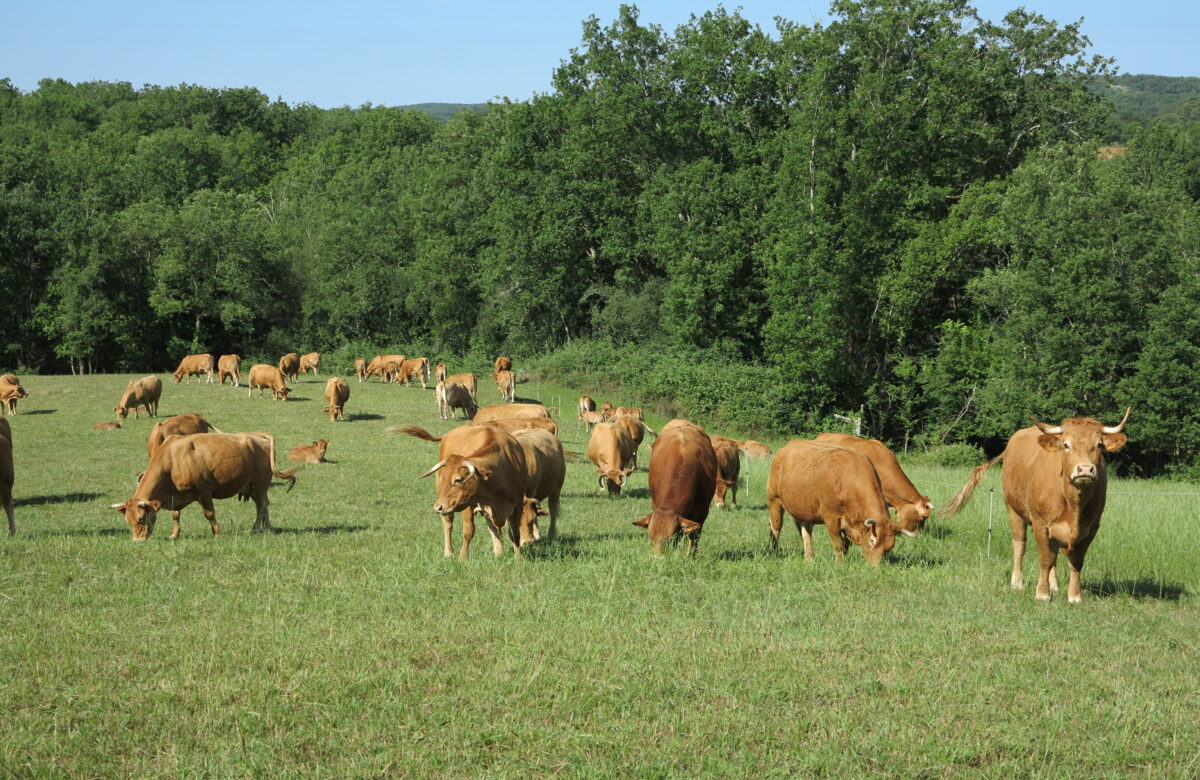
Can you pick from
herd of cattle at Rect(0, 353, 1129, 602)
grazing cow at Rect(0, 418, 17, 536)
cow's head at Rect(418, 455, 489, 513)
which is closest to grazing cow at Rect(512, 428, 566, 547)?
herd of cattle at Rect(0, 353, 1129, 602)

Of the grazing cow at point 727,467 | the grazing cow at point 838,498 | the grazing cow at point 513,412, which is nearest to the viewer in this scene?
the grazing cow at point 838,498

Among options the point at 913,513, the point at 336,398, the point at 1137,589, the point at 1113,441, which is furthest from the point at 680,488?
the point at 336,398

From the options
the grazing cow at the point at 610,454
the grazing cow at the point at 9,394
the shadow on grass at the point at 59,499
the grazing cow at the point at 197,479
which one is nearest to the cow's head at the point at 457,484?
the grazing cow at the point at 197,479

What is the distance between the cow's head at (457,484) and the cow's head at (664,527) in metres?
2.17

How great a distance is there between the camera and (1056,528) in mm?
11484

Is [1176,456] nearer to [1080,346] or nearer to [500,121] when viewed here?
[1080,346]

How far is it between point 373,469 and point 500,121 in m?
50.6

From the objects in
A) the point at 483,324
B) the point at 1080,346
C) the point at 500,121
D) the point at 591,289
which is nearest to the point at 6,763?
the point at 1080,346

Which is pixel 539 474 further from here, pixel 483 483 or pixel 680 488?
pixel 483 483

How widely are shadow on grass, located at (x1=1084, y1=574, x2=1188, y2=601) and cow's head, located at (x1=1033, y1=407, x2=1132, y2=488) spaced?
6.41 feet

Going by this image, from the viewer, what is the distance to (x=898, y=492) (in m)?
14.8

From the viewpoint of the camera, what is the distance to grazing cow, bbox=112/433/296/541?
14.6m

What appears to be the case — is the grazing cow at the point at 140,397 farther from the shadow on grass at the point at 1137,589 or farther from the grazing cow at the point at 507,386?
the shadow on grass at the point at 1137,589

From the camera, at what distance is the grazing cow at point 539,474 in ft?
45.6
